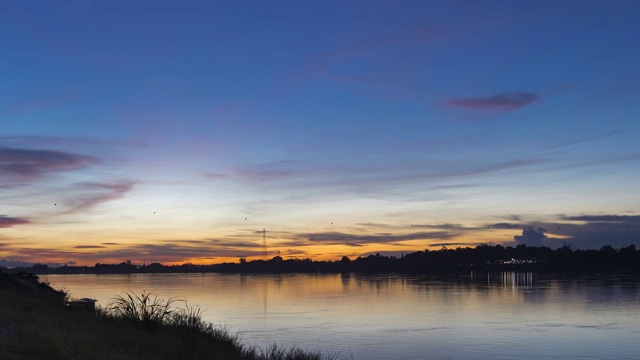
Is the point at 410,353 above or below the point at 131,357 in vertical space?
below

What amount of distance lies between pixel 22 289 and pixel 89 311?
9.27m

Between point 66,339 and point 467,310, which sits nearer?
point 66,339

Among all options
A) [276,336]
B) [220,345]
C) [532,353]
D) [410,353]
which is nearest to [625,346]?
[532,353]

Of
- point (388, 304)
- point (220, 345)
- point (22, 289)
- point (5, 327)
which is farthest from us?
point (388, 304)

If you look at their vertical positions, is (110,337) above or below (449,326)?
above

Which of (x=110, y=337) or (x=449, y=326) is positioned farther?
(x=449, y=326)

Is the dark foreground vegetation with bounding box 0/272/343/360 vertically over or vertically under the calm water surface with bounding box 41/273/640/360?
over

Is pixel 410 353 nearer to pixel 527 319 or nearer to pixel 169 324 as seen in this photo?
pixel 169 324

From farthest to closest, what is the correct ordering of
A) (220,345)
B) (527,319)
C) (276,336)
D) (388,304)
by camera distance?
1. (388,304)
2. (527,319)
3. (276,336)
4. (220,345)

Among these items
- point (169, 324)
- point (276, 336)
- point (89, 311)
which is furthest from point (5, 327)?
point (276, 336)

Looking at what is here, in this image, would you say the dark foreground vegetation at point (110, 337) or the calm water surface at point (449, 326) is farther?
the calm water surface at point (449, 326)

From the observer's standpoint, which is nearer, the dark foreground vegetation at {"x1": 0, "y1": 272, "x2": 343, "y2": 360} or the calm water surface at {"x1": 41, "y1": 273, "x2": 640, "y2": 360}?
the dark foreground vegetation at {"x1": 0, "y1": 272, "x2": 343, "y2": 360}

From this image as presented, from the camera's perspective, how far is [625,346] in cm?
3678

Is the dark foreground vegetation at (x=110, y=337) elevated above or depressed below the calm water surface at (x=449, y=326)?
above
